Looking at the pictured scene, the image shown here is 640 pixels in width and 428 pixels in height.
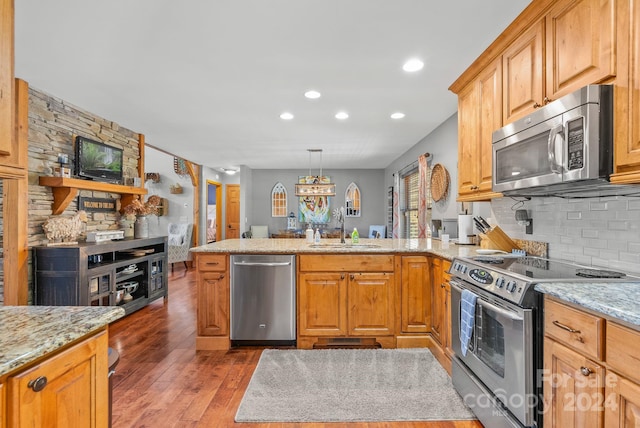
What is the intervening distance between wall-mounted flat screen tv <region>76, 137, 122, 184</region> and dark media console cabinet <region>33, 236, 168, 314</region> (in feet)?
2.79

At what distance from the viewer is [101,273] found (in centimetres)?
356

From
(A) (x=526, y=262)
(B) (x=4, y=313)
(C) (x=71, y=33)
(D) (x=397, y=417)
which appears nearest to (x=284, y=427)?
(D) (x=397, y=417)

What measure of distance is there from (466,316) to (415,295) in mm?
1025

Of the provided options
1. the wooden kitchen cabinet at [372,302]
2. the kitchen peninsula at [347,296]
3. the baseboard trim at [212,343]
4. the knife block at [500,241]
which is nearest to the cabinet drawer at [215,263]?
the kitchen peninsula at [347,296]

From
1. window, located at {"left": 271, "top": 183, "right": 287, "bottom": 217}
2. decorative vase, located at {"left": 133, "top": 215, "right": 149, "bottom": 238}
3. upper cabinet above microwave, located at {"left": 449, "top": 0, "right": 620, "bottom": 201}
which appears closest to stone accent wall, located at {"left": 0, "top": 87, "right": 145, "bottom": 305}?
decorative vase, located at {"left": 133, "top": 215, "right": 149, "bottom": 238}

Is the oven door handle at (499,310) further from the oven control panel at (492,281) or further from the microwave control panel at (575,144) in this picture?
the microwave control panel at (575,144)

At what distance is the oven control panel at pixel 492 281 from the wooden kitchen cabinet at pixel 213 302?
1924mm

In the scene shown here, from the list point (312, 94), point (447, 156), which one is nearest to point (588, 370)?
point (312, 94)

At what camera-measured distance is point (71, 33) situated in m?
2.23

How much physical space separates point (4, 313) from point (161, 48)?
1979 mm

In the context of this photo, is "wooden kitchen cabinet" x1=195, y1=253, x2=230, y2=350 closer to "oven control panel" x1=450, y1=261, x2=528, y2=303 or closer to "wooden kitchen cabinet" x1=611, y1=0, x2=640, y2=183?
"oven control panel" x1=450, y1=261, x2=528, y2=303

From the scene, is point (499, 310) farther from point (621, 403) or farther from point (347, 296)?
point (347, 296)

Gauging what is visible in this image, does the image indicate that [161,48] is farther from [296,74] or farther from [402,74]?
[402,74]

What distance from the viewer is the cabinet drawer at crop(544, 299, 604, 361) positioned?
3.95ft
